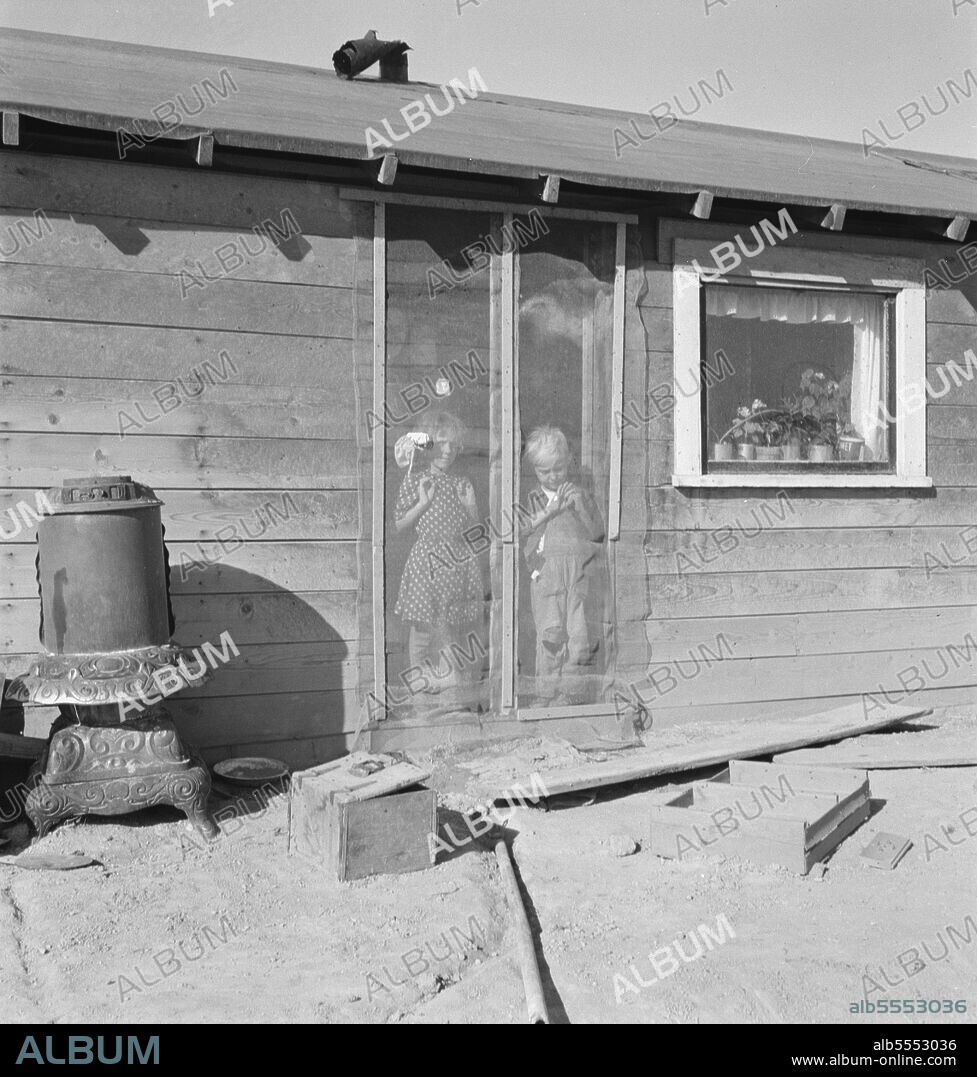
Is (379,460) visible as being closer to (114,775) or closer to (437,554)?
(437,554)

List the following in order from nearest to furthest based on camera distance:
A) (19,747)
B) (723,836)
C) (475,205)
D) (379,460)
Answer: (723,836) → (19,747) → (379,460) → (475,205)

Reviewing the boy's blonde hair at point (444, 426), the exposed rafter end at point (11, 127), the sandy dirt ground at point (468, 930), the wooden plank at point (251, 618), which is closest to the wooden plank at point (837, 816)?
the sandy dirt ground at point (468, 930)

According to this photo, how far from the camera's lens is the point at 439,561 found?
6156 mm

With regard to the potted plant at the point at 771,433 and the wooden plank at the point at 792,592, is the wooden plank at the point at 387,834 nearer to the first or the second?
the wooden plank at the point at 792,592

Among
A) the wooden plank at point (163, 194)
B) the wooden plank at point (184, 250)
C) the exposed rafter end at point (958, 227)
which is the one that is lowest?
the wooden plank at point (184, 250)

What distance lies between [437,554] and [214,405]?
4.63 ft

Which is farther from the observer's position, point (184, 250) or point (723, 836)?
point (184, 250)

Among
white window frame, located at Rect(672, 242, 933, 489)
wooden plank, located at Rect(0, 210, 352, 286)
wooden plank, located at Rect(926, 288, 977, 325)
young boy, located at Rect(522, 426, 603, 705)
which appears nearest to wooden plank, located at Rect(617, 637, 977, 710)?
young boy, located at Rect(522, 426, 603, 705)

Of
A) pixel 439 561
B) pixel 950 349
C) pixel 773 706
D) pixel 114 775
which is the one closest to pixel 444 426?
pixel 439 561

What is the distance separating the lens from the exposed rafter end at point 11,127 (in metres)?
4.86

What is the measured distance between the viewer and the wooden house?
5531mm

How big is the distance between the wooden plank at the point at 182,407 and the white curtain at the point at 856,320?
109 inches

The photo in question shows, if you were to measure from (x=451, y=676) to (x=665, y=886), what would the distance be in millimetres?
2068

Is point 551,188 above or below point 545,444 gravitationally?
above
